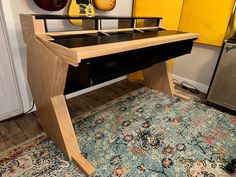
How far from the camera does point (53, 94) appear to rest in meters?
1.13

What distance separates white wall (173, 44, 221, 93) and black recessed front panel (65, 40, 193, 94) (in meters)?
0.61

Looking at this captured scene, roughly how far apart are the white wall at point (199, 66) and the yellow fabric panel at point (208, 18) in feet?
0.44

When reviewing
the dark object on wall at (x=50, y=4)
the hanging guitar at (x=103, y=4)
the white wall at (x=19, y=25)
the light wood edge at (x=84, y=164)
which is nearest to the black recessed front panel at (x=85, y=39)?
the dark object on wall at (x=50, y=4)

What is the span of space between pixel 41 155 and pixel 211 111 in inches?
68.0

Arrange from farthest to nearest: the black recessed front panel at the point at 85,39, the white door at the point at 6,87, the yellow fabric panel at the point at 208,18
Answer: the yellow fabric panel at the point at 208,18 < the white door at the point at 6,87 < the black recessed front panel at the point at 85,39

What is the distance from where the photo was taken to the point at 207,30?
2.07m

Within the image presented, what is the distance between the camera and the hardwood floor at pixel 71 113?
1437mm

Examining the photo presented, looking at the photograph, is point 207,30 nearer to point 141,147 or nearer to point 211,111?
point 211,111

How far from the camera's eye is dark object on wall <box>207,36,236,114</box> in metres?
1.77

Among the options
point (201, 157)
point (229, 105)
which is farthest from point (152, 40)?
point (229, 105)

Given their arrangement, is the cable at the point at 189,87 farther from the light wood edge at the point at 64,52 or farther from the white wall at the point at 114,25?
the light wood edge at the point at 64,52

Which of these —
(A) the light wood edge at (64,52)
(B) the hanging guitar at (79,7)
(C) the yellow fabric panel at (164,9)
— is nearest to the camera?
(A) the light wood edge at (64,52)

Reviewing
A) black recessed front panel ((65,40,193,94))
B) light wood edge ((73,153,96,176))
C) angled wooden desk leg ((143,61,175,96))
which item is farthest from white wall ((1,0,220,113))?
light wood edge ((73,153,96,176))

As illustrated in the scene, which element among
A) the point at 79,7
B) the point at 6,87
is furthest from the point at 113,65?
the point at 6,87
